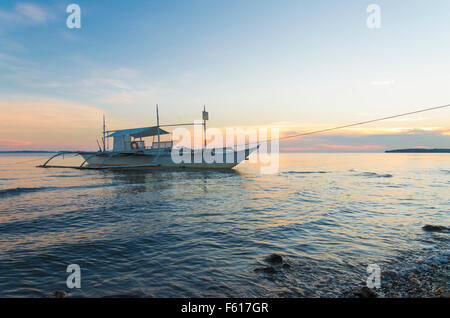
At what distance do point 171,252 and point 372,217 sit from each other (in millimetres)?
8728

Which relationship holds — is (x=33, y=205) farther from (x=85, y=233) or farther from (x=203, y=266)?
(x=203, y=266)

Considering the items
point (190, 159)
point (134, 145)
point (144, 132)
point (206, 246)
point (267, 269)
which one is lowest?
point (206, 246)

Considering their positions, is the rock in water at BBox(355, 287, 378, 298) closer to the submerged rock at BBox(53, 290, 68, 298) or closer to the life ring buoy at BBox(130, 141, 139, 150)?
the submerged rock at BBox(53, 290, 68, 298)

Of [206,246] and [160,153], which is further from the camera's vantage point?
[160,153]

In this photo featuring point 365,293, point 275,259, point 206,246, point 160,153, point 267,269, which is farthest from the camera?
point 160,153

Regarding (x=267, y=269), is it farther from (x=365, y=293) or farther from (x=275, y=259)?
(x=365, y=293)

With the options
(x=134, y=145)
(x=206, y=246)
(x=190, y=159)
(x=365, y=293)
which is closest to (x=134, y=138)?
(x=134, y=145)

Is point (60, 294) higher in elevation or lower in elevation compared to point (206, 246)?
higher
